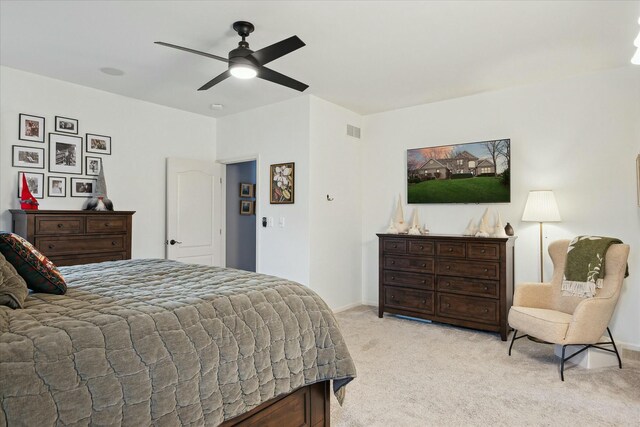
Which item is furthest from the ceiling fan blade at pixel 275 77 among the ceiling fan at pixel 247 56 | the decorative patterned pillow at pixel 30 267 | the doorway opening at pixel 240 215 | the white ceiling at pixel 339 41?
the doorway opening at pixel 240 215

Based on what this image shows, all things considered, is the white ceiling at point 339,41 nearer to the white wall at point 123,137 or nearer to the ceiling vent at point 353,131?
the white wall at point 123,137

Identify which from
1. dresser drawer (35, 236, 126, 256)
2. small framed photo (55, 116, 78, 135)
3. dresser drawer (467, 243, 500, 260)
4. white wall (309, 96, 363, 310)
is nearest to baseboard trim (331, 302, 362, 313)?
white wall (309, 96, 363, 310)

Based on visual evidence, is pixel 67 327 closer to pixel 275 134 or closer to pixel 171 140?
pixel 275 134

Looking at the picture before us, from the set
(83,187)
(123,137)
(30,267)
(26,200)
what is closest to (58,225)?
(26,200)

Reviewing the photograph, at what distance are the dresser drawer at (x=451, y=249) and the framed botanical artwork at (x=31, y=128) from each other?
168 inches

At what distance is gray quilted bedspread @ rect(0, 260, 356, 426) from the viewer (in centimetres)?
103

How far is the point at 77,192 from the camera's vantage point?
4.13 metres

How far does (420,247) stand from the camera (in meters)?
4.26

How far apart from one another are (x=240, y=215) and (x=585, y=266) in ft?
14.9

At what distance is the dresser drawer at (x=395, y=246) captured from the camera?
4382 mm

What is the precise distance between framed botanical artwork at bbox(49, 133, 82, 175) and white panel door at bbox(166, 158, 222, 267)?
0.99m

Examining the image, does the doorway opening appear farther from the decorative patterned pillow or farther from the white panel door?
the decorative patterned pillow

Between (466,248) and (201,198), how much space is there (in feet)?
11.2

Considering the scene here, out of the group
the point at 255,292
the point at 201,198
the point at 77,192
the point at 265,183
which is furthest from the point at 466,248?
the point at 77,192
